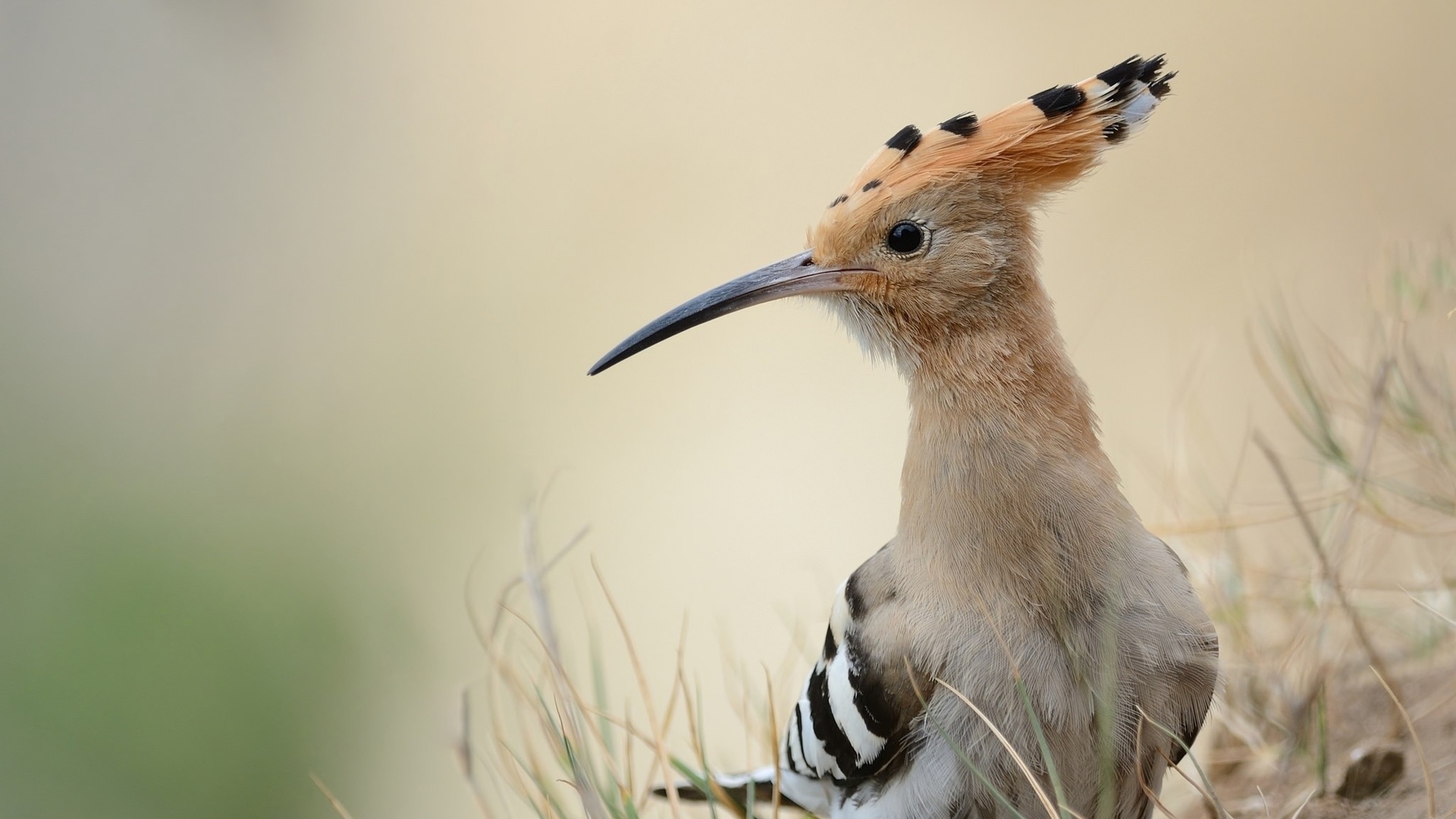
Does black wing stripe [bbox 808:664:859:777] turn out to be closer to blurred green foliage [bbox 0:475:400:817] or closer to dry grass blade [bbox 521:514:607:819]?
dry grass blade [bbox 521:514:607:819]

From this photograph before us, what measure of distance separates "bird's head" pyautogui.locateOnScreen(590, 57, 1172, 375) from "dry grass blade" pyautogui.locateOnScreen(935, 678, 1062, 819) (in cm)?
35

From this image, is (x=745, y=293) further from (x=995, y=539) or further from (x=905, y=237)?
(x=995, y=539)

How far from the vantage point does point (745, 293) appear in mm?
1319

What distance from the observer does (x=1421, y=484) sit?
1473mm

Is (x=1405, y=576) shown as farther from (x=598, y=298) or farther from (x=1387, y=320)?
(x=598, y=298)

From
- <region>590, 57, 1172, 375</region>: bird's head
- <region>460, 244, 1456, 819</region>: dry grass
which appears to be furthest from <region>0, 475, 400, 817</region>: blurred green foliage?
<region>590, 57, 1172, 375</region>: bird's head

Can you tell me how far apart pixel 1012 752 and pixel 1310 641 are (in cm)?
60

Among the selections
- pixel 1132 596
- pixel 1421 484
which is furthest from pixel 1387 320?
pixel 1132 596

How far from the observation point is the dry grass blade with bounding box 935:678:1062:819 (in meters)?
0.99

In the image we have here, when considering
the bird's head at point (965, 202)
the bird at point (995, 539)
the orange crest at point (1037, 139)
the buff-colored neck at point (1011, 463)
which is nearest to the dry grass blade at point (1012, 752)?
the bird at point (995, 539)

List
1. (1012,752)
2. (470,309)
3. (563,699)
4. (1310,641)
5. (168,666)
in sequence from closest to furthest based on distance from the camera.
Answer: (1012,752) < (563,699) < (1310,641) < (168,666) < (470,309)

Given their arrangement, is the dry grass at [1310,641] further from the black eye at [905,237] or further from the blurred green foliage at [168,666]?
the blurred green foliage at [168,666]

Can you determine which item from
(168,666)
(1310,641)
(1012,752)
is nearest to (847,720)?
(1012,752)

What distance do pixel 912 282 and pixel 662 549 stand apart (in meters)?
2.31
